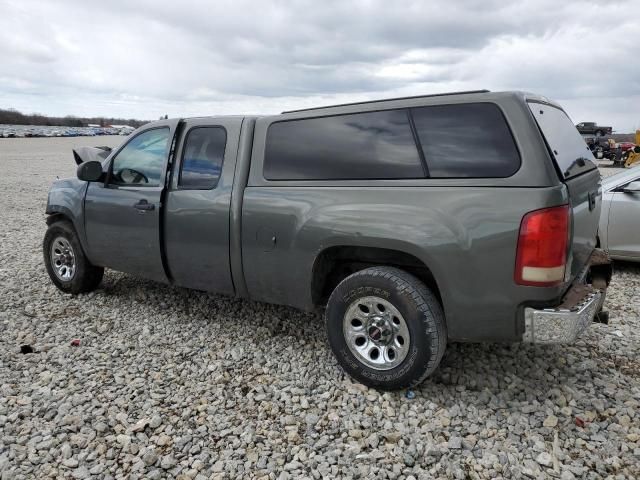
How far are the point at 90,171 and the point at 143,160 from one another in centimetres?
51

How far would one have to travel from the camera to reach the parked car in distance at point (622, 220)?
229 inches

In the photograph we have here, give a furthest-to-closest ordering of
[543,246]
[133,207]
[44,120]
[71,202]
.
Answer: [44,120]
[71,202]
[133,207]
[543,246]

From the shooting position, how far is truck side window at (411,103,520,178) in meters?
2.86

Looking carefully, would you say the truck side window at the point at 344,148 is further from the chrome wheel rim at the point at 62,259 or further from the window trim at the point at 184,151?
the chrome wheel rim at the point at 62,259

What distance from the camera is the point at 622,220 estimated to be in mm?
5859

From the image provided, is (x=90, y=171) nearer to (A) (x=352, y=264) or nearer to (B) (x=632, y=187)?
(A) (x=352, y=264)

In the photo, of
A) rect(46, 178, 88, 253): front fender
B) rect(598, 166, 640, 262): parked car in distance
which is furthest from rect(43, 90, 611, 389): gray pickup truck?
rect(598, 166, 640, 262): parked car in distance

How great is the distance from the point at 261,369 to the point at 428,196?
5.85ft

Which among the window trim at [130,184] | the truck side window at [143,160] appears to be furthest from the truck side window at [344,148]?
the truck side window at [143,160]

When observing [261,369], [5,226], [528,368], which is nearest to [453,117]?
[528,368]

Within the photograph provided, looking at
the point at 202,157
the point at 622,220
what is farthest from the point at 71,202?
the point at 622,220

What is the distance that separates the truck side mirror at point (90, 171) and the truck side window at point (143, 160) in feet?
0.58

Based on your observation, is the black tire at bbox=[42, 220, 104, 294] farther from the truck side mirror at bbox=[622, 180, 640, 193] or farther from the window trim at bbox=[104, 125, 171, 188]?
the truck side mirror at bbox=[622, 180, 640, 193]

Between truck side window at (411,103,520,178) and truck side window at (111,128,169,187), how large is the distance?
Result: 2357 millimetres
